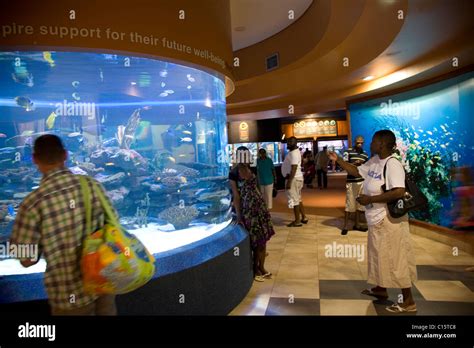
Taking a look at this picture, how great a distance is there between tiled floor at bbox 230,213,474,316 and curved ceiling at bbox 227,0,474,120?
2.82 meters

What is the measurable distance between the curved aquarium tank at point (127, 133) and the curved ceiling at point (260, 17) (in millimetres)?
2727

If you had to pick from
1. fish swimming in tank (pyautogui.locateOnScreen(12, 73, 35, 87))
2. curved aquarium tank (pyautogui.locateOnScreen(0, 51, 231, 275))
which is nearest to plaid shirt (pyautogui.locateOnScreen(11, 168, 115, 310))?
curved aquarium tank (pyautogui.locateOnScreen(0, 51, 231, 275))

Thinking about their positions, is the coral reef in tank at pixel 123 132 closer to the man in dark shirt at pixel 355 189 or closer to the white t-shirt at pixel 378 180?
the white t-shirt at pixel 378 180

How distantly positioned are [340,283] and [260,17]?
17.3ft

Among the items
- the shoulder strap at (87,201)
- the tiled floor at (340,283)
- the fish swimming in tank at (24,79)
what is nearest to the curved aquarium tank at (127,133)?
the fish swimming in tank at (24,79)

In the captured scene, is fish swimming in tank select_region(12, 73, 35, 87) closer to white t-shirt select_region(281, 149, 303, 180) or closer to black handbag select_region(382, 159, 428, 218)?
black handbag select_region(382, 159, 428, 218)

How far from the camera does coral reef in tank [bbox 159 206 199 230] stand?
3709mm

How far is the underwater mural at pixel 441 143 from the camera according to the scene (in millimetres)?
5488

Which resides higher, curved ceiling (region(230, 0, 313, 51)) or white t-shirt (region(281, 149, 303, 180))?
curved ceiling (region(230, 0, 313, 51))

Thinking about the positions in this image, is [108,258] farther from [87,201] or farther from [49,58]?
[49,58]

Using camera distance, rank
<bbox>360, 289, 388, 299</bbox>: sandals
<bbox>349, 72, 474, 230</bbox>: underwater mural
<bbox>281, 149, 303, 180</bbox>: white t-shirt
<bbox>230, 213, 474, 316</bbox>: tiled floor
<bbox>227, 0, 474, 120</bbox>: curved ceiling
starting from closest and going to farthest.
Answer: <bbox>230, 213, 474, 316</bbox>: tiled floor < <bbox>360, 289, 388, 299</bbox>: sandals < <bbox>227, 0, 474, 120</bbox>: curved ceiling < <bbox>349, 72, 474, 230</bbox>: underwater mural < <bbox>281, 149, 303, 180</bbox>: white t-shirt

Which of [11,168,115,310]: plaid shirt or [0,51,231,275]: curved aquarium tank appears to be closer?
[11,168,115,310]: plaid shirt

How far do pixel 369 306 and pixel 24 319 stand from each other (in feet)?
9.76

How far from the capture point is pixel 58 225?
183 centimetres
